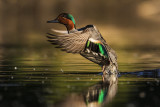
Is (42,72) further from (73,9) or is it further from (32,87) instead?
(73,9)

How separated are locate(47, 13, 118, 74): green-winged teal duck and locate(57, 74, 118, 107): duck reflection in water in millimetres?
1357

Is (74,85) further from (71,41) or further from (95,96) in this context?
(71,41)

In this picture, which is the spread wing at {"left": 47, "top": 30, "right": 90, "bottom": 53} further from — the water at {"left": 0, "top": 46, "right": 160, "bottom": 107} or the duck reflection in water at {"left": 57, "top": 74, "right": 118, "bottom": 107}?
the duck reflection in water at {"left": 57, "top": 74, "right": 118, "bottom": 107}

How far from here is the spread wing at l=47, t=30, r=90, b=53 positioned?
11367 mm

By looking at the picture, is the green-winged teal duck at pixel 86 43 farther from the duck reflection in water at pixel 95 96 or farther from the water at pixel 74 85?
the duck reflection in water at pixel 95 96

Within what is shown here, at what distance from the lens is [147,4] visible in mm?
38281

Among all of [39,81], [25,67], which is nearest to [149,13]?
[25,67]

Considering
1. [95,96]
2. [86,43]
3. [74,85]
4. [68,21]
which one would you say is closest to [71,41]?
[86,43]

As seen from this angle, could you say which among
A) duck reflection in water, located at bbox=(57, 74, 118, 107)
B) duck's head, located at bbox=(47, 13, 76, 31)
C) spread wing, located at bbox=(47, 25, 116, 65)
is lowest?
duck reflection in water, located at bbox=(57, 74, 118, 107)

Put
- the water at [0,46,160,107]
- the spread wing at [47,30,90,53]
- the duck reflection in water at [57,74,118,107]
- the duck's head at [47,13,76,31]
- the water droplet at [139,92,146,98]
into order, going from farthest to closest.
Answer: the duck's head at [47,13,76,31], the spread wing at [47,30,90,53], the water droplet at [139,92,146,98], the water at [0,46,160,107], the duck reflection in water at [57,74,118,107]

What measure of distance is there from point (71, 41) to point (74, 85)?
5.35 ft

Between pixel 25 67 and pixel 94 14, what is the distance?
28.1m

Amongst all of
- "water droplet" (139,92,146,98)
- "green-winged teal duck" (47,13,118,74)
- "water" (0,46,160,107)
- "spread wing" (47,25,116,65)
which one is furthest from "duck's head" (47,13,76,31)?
"water droplet" (139,92,146,98)

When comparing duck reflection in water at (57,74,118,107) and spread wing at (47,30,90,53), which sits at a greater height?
spread wing at (47,30,90,53)
